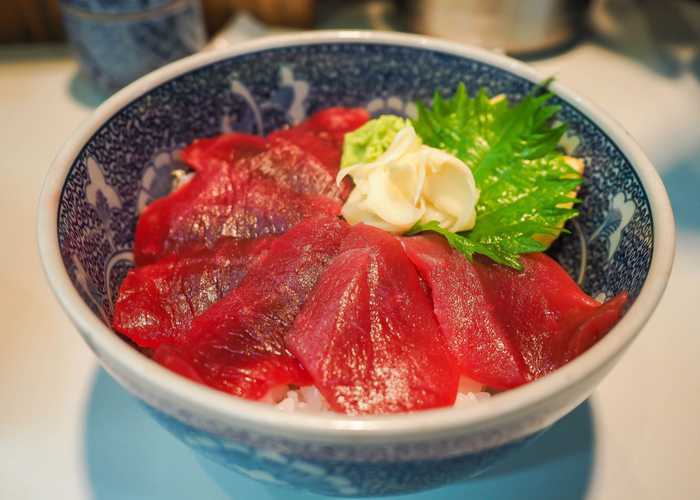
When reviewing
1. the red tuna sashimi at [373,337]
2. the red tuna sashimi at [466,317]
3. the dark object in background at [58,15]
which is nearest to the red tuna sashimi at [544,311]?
the red tuna sashimi at [466,317]

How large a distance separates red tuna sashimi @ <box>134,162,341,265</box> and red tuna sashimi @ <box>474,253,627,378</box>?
1.11 feet

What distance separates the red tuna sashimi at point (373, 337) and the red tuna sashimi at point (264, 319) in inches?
1.0

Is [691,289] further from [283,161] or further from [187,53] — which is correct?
[187,53]

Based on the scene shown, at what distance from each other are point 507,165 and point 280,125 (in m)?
0.54

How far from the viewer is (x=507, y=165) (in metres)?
1.22

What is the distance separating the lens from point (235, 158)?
1.26 metres

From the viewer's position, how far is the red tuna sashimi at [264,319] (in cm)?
85

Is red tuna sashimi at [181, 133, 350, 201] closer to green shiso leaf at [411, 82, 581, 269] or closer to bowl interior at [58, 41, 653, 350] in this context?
bowl interior at [58, 41, 653, 350]

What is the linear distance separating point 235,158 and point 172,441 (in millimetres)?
572

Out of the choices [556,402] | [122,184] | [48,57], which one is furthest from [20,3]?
[556,402]

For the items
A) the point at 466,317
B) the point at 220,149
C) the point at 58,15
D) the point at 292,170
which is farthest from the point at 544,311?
the point at 58,15

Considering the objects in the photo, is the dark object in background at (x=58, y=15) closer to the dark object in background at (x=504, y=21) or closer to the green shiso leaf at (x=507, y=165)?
the dark object in background at (x=504, y=21)

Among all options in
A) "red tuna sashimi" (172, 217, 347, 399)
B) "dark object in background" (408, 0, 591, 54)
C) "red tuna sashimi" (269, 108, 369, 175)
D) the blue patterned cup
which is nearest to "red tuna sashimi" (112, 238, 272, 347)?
"red tuna sashimi" (172, 217, 347, 399)

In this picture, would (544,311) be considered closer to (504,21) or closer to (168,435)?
(168,435)
